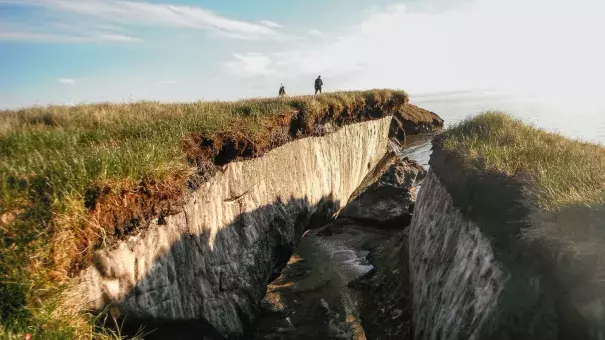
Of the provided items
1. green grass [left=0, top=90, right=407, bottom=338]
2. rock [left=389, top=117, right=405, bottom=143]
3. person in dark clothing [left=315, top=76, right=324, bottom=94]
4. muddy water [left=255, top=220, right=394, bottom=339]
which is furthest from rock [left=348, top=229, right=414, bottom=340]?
rock [left=389, top=117, right=405, bottom=143]

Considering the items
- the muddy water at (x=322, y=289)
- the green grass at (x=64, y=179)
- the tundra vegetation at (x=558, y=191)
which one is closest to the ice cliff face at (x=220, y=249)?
the green grass at (x=64, y=179)

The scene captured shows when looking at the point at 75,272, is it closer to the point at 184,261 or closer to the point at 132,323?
the point at 132,323

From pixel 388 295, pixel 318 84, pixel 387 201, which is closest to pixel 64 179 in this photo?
pixel 388 295

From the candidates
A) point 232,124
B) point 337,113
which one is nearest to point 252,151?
point 232,124

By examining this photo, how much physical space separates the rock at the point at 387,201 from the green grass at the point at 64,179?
10.6 meters

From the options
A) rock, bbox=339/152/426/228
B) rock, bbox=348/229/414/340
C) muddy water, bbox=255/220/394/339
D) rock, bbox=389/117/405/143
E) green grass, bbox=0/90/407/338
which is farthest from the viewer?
rock, bbox=389/117/405/143

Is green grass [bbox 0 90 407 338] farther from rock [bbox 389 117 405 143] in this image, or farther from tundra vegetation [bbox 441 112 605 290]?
rock [bbox 389 117 405 143]

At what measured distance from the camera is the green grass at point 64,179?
4.79 meters

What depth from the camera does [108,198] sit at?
644 centimetres

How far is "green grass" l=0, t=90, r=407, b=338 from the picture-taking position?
479cm

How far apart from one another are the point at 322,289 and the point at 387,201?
8.26 meters

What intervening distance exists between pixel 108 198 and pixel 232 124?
5787mm

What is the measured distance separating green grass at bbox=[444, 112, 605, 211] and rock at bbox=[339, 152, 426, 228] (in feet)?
23.0

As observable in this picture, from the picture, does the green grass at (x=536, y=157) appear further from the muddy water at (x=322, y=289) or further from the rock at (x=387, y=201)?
the rock at (x=387, y=201)
